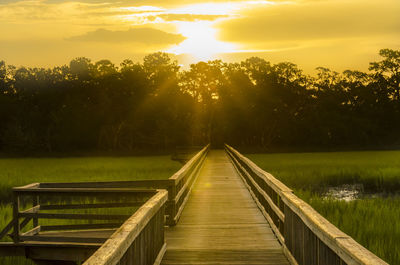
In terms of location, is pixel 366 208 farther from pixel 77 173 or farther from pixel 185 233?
pixel 77 173

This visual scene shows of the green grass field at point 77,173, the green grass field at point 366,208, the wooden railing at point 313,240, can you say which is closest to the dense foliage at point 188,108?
the green grass field at point 77,173

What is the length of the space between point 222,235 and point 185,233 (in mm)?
720

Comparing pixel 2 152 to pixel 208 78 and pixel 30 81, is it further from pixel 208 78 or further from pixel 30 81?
pixel 208 78

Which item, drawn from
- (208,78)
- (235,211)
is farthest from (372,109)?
(235,211)

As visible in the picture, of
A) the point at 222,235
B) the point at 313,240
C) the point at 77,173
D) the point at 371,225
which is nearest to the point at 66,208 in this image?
the point at 222,235

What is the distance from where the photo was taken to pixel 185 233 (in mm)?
9078

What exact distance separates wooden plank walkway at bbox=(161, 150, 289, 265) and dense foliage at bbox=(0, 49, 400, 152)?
192 ft

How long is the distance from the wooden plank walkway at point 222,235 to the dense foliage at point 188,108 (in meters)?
58.5

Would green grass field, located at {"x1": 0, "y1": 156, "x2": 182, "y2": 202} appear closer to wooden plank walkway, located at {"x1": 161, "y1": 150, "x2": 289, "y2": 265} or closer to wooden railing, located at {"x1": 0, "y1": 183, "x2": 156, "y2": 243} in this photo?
wooden railing, located at {"x1": 0, "y1": 183, "x2": 156, "y2": 243}

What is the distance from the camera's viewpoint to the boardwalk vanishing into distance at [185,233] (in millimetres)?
4287

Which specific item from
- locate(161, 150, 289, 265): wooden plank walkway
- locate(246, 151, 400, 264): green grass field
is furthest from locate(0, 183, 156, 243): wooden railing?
locate(246, 151, 400, 264): green grass field

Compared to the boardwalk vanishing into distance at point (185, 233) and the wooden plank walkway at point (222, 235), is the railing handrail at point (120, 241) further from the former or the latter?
the wooden plank walkway at point (222, 235)

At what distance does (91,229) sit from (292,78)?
73.5m

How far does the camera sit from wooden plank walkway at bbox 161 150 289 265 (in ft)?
23.4
